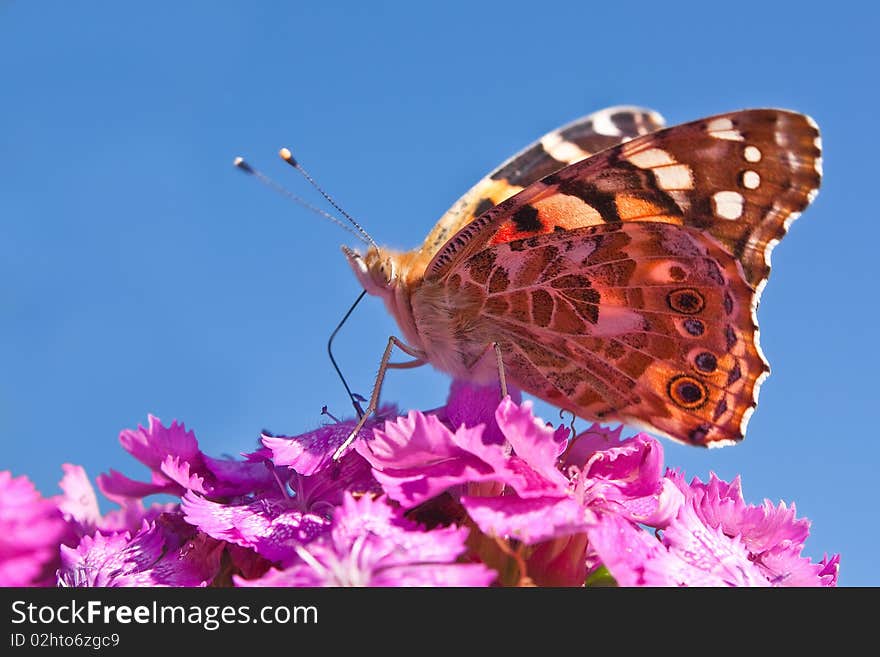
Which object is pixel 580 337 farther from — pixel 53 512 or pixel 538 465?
pixel 53 512

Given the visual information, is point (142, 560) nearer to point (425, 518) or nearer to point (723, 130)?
point (425, 518)

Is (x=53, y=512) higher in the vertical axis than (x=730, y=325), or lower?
lower

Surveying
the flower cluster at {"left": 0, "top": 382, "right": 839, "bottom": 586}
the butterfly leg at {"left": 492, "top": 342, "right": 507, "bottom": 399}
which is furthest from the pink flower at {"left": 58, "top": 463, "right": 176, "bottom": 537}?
the butterfly leg at {"left": 492, "top": 342, "right": 507, "bottom": 399}

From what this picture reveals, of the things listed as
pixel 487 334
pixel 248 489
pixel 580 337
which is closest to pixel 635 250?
pixel 580 337

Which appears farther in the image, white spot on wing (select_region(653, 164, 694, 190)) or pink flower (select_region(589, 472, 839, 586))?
white spot on wing (select_region(653, 164, 694, 190))

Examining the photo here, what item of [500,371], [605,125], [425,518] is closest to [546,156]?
[605,125]

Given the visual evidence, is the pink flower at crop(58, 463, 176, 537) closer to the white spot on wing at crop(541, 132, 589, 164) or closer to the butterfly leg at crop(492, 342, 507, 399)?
the butterfly leg at crop(492, 342, 507, 399)

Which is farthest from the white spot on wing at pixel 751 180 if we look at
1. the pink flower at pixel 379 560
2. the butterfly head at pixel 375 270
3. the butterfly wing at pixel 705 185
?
the pink flower at pixel 379 560
